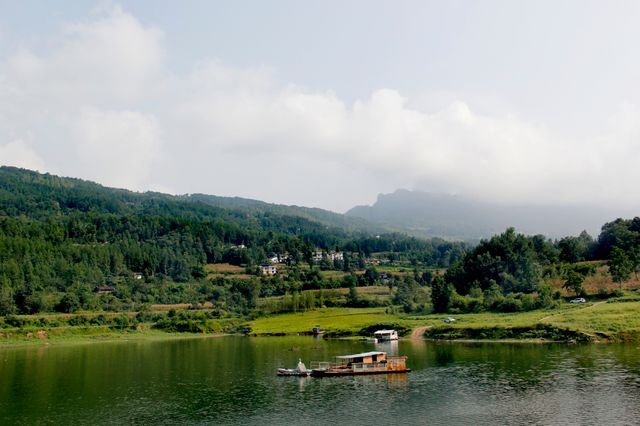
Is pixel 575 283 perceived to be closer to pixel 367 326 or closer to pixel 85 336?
pixel 367 326

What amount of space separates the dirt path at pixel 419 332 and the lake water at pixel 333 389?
1586 centimetres

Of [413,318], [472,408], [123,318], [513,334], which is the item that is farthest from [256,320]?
[472,408]

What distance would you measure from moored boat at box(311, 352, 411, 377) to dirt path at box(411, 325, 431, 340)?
3893 centimetres

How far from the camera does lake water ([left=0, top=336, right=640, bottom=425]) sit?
177 ft

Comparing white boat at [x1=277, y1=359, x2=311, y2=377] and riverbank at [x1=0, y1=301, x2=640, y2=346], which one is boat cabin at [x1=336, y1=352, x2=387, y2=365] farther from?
riverbank at [x1=0, y1=301, x2=640, y2=346]

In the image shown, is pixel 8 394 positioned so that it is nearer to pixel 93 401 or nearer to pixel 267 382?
pixel 93 401

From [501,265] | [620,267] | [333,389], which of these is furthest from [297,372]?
[501,265]

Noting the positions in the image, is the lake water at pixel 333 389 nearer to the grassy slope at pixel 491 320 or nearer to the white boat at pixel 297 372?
the white boat at pixel 297 372

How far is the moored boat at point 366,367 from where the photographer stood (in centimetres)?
7712

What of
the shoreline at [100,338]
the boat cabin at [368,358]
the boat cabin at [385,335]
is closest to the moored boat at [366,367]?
Result: the boat cabin at [368,358]

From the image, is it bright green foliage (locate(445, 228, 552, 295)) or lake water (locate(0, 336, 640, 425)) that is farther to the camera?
bright green foliage (locate(445, 228, 552, 295))

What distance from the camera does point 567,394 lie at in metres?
58.0

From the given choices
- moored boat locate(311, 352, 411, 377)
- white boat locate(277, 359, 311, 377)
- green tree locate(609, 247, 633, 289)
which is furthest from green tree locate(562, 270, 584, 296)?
white boat locate(277, 359, 311, 377)

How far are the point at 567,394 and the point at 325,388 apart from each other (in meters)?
26.2
